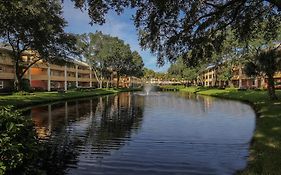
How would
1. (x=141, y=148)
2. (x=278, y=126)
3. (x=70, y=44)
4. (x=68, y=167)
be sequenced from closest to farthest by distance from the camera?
(x=68, y=167), (x=141, y=148), (x=278, y=126), (x=70, y=44)

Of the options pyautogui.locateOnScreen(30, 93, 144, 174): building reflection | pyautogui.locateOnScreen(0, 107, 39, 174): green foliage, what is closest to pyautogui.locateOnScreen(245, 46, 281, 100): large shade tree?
pyautogui.locateOnScreen(30, 93, 144, 174): building reflection

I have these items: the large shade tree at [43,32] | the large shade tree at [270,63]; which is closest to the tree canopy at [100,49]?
the large shade tree at [43,32]

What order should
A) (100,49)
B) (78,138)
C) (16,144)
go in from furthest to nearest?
(100,49) < (78,138) < (16,144)

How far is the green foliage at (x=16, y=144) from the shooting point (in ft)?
27.3

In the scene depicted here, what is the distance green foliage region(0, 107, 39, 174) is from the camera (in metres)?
8.34

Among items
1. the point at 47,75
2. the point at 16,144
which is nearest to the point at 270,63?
the point at 16,144

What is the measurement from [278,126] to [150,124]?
859 centimetres

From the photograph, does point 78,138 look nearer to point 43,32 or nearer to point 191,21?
point 191,21

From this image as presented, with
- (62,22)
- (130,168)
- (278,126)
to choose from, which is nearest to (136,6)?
(130,168)

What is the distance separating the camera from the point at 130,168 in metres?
12.5

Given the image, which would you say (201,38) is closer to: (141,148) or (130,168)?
(141,148)

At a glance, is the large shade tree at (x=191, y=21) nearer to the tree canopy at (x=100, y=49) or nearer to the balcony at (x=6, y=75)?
the balcony at (x=6, y=75)

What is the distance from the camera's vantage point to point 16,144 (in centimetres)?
856

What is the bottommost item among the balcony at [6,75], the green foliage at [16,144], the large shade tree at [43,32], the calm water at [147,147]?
the calm water at [147,147]
